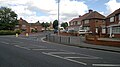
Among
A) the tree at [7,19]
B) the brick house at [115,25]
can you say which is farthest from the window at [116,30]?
the tree at [7,19]

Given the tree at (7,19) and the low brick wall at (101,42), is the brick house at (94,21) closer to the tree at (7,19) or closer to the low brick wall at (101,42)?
the tree at (7,19)

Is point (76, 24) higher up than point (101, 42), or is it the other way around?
point (76, 24)

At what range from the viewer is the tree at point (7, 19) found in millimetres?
107438

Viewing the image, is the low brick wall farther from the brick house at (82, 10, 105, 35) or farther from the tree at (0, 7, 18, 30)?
the tree at (0, 7, 18, 30)

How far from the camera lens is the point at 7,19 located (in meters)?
109

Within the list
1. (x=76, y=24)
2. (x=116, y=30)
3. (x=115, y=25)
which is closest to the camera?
(x=116, y=30)

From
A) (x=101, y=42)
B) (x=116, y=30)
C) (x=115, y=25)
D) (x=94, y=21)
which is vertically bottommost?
(x=101, y=42)

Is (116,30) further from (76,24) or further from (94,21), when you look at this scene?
(76,24)

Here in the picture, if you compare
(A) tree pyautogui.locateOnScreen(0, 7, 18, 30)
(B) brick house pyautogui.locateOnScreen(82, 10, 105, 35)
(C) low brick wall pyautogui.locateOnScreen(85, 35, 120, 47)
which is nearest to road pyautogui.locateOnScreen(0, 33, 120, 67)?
(C) low brick wall pyautogui.locateOnScreen(85, 35, 120, 47)

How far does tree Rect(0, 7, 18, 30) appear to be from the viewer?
107438 mm

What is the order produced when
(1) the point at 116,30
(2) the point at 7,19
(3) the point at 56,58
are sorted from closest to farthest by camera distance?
(3) the point at 56,58, (1) the point at 116,30, (2) the point at 7,19

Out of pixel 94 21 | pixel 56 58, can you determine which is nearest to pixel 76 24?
pixel 94 21

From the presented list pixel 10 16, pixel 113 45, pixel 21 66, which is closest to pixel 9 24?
pixel 10 16

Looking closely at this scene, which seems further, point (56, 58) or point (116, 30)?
point (116, 30)
